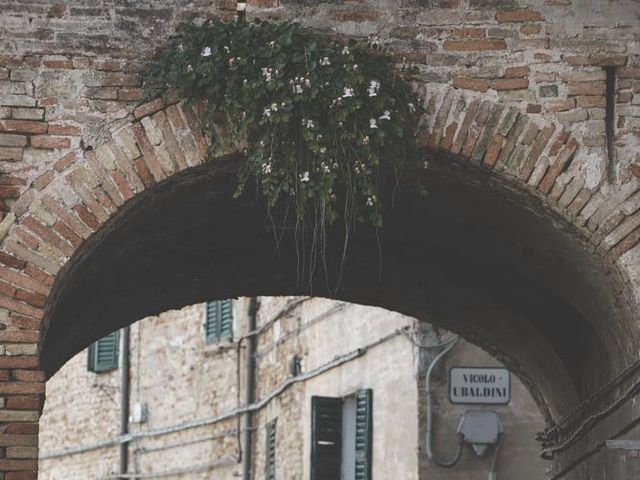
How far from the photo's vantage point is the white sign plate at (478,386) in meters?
15.7

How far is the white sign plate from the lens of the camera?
15.7 meters

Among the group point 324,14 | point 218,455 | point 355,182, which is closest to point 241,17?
point 324,14

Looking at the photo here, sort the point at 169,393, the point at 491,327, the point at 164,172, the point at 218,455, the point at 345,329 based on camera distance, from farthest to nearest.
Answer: the point at 169,393 → the point at 218,455 → the point at 345,329 → the point at 491,327 → the point at 164,172

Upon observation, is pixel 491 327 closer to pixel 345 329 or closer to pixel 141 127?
pixel 141 127

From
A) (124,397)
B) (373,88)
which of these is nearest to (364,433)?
(124,397)

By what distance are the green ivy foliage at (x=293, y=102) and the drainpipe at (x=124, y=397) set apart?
14.0 m

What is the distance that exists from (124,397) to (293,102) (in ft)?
47.3

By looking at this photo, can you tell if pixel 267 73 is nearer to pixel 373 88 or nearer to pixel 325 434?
pixel 373 88

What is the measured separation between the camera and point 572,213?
8.66m

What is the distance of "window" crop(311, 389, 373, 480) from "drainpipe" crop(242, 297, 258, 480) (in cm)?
255

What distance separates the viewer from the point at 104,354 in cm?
2308

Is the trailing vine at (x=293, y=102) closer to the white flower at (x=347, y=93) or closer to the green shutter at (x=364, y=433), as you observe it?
the white flower at (x=347, y=93)

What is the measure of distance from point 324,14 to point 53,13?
129 cm

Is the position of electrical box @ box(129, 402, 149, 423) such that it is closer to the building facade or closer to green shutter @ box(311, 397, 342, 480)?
the building facade
